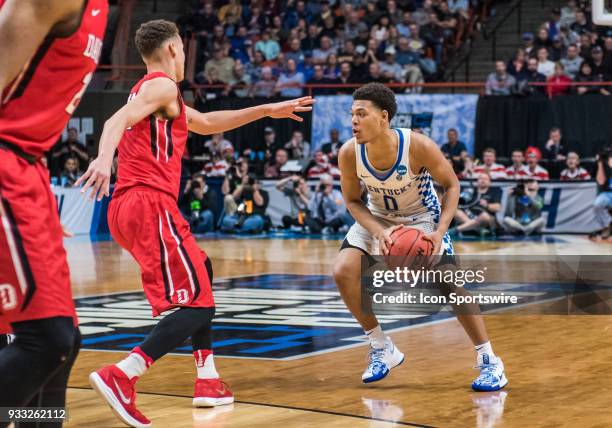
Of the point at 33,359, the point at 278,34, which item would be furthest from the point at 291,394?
the point at 278,34

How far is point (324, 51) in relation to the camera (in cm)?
2241

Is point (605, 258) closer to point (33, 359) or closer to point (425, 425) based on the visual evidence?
point (425, 425)

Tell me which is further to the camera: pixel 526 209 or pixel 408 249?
pixel 526 209

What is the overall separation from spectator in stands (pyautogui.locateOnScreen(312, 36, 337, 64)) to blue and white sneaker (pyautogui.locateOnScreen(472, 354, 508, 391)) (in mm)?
16309

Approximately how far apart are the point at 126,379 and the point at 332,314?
4.35 metres

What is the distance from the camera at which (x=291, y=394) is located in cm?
600

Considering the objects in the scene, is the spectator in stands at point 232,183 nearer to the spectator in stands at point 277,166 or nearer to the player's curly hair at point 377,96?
the spectator in stands at point 277,166

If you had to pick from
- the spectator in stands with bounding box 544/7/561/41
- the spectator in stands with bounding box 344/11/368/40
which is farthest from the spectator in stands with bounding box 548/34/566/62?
the spectator in stands with bounding box 344/11/368/40

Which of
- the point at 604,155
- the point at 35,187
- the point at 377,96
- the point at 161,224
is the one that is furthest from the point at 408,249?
the point at 604,155

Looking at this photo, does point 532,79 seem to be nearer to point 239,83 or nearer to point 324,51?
point 324,51

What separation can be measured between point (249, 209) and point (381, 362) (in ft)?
42.0

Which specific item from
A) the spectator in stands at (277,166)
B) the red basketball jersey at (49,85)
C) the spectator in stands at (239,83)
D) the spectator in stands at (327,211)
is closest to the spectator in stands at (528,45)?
the spectator in stands at (327,211)

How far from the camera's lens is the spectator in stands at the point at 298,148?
20.3 meters

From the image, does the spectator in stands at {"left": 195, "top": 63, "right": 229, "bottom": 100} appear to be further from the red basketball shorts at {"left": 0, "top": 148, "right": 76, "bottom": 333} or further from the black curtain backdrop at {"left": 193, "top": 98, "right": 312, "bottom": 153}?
the red basketball shorts at {"left": 0, "top": 148, "right": 76, "bottom": 333}
